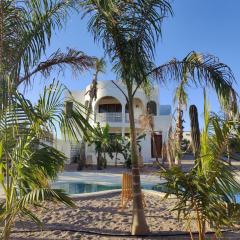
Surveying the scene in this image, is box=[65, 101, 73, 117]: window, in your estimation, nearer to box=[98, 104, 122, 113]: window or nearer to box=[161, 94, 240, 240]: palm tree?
box=[161, 94, 240, 240]: palm tree

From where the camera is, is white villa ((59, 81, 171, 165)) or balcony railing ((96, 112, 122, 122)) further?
balcony railing ((96, 112, 122, 122))

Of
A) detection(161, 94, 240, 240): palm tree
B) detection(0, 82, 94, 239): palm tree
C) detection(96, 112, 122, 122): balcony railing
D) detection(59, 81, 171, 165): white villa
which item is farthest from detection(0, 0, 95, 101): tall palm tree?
detection(96, 112, 122, 122): balcony railing

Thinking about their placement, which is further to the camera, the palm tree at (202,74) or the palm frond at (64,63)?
the palm tree at (202,74)

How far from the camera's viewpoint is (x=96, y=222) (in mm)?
8688

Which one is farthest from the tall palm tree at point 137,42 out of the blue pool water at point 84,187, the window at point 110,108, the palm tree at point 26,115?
the window at point 110,108

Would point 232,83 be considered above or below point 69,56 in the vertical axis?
below

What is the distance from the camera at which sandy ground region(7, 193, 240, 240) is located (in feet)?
24.3

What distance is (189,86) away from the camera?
23.8ft

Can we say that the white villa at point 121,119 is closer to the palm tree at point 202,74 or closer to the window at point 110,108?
the window at point 110,108

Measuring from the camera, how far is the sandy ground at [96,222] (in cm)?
742

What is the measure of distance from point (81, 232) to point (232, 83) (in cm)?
402

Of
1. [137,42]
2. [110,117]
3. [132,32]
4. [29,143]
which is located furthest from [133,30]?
[110,117]

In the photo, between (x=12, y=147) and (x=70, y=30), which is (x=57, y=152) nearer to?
(x=12, y=147)

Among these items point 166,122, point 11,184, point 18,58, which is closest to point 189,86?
point 18,58
